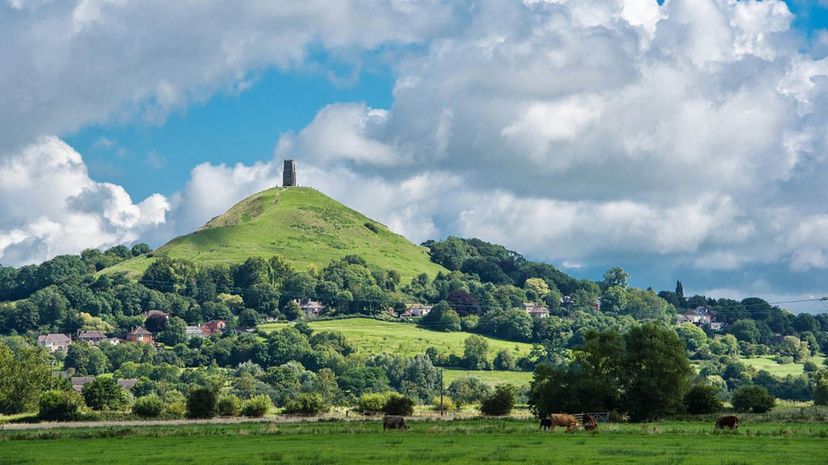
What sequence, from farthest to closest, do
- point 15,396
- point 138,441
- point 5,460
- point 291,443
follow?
point 15,396
point 138,441
point 291,443
point 5,460

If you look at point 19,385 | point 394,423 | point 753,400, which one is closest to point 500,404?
point 753,400

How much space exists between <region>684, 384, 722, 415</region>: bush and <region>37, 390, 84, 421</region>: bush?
58.4 meters

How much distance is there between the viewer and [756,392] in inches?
4163

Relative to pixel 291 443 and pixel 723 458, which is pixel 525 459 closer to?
pixel 723 458

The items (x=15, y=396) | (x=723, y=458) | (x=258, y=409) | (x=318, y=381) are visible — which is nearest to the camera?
(x=723, y=458)

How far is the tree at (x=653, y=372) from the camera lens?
102 metres

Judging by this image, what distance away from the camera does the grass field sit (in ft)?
169

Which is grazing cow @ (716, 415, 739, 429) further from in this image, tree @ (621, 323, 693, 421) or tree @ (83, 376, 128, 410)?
tree @ (83, 376, 128, 410)

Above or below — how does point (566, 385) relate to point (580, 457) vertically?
above

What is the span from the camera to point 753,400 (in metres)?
105

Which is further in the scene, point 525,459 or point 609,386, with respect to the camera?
point 609,386

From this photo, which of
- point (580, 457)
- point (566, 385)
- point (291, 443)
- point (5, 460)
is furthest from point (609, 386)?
point (5, 460)

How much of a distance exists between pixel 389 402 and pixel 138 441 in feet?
164

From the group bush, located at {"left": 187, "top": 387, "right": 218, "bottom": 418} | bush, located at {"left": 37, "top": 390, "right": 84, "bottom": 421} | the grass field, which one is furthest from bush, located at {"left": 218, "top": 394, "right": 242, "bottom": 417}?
the grass field
